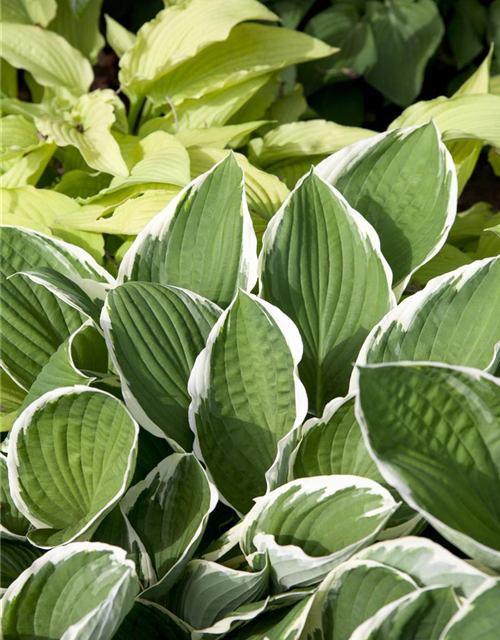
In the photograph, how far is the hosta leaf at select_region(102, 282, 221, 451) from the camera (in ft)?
2.27

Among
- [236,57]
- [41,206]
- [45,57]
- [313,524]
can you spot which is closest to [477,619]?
[313,524]

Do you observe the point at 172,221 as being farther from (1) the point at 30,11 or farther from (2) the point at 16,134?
(1) the point at 30,11

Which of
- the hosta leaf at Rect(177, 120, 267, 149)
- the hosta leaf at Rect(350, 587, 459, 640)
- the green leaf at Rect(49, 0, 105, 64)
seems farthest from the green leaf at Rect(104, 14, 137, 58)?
the hosta leaf at Rect(350, 587, 459, 640)

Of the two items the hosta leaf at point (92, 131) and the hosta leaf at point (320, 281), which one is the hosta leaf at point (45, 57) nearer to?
the hosta leaf at point (92, 131)

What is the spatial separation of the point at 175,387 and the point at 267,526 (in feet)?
0.58

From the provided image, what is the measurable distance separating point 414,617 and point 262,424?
24cm

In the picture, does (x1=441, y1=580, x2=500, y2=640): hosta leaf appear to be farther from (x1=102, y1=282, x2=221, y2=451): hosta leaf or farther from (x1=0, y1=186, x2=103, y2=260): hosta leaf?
(x1=0, y1=186, x2=103, y2=260): hosta leaf

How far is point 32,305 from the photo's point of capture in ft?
2.68

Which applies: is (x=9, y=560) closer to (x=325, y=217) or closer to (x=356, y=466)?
(x=356, y=466)

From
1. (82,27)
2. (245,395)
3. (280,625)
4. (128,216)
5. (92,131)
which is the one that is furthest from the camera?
(82,27)

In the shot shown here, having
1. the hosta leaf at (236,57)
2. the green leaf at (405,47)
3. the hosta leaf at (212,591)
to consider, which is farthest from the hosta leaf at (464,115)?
the hosta leaf at (212,591)

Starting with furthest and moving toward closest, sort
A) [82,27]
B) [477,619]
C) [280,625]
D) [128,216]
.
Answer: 1. [82,27]
2. [128,216]
3. [280,625]
4. [477,619]

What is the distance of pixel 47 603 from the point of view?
22.9 inches

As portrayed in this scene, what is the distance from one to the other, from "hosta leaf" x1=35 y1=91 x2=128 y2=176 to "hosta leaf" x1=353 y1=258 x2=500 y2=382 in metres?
0.54
